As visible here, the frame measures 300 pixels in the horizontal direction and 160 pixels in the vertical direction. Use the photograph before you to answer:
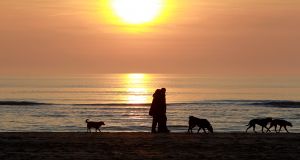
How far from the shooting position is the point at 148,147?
16.5 metres

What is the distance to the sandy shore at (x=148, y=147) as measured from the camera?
14625 mm

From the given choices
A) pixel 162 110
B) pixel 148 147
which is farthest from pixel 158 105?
pixel 148 147

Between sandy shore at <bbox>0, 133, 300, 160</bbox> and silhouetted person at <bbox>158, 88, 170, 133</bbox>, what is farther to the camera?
silhouetted person at <bbox>158, 88, 170, 133</bbox>

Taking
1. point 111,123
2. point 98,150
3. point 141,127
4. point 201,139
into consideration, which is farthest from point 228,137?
point 111,123

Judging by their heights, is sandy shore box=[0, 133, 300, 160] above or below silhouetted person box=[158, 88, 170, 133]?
below

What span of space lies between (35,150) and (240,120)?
3471 cm

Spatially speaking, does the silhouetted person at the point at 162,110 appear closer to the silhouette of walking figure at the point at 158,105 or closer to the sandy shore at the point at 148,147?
the silhouette of walking figure at the point at 158,105

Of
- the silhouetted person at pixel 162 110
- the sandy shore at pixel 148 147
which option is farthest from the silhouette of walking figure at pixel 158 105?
the sandy shore at pixel 148 147

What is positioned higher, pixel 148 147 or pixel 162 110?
pixel 162 110

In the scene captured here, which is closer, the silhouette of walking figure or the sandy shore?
the sandy shore

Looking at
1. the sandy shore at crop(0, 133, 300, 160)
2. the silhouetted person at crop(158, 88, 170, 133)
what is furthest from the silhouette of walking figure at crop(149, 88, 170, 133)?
the sandy shore at crop(0, 133, 300, 160)

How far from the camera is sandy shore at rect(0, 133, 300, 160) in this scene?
14.6m

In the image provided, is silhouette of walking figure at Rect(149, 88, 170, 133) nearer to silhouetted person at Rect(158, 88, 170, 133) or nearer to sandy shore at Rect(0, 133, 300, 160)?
silhouetted person at Rect(158, 88, 170, 133)

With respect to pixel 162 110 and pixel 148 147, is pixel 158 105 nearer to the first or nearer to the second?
pixel 162 110
